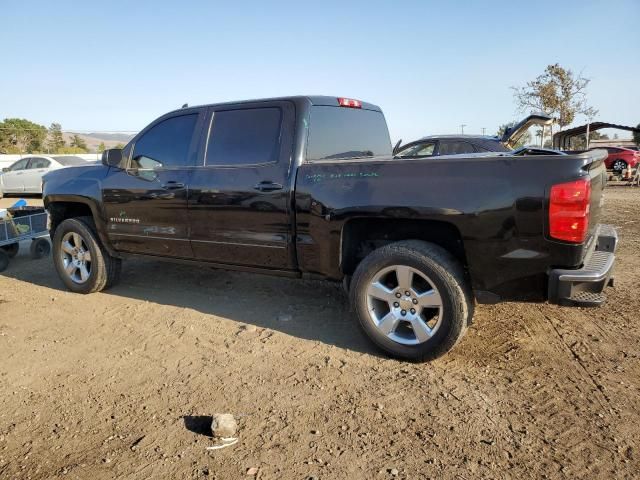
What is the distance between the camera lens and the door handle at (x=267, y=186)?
12.9 feet

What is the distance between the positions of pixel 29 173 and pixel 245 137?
14.9 metres

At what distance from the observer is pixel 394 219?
350 cm

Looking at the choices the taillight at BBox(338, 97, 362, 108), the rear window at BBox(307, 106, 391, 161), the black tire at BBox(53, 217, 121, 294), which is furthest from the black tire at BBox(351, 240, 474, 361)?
the black tire at BBox(53, 217, 121, 294)

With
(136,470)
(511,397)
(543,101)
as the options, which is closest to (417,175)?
(511,397)

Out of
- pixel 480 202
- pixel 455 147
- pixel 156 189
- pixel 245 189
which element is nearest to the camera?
pixel 480 202

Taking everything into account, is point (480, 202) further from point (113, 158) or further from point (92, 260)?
point (92, 260)

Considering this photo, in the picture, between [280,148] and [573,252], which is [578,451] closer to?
[573,252]

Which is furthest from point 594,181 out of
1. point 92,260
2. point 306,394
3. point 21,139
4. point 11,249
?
point 21,139

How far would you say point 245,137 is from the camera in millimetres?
4266

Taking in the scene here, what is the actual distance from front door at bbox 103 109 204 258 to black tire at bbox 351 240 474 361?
1.90 meters

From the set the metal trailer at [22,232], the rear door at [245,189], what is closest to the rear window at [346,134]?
the rear door at [245,189]

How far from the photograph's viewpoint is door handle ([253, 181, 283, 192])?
393cm

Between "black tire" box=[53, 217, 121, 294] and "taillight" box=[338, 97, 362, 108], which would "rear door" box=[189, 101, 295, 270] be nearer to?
"taillight" box=[338, 97, 362, 108]

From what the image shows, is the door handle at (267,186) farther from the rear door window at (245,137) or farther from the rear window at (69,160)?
the rear window at (69,160)
